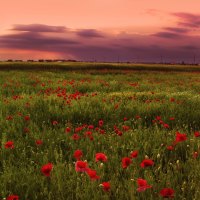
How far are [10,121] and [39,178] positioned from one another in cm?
298

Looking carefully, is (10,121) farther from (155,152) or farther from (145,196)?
(145,196)

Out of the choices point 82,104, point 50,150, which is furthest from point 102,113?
point 50,150

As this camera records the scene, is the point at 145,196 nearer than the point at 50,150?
Yes

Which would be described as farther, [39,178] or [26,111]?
[26,111]

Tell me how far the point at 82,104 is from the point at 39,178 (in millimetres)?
4287

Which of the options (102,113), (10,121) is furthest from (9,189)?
(102,113)

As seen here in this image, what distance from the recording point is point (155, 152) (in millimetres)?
3967

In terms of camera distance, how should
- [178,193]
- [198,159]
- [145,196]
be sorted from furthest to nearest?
[198,159]
[178,193]
[145,196]

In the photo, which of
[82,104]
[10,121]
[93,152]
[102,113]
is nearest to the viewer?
[93,152]

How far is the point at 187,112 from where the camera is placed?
288 inches

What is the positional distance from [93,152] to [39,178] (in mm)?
958

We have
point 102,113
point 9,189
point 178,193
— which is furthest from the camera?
point 102,113

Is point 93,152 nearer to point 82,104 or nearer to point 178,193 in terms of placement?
point 178,193

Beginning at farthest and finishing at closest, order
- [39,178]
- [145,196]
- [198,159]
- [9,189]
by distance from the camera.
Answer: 1. [198,159]
2. [39,178]
3. [9,189]
4. [145,196]
